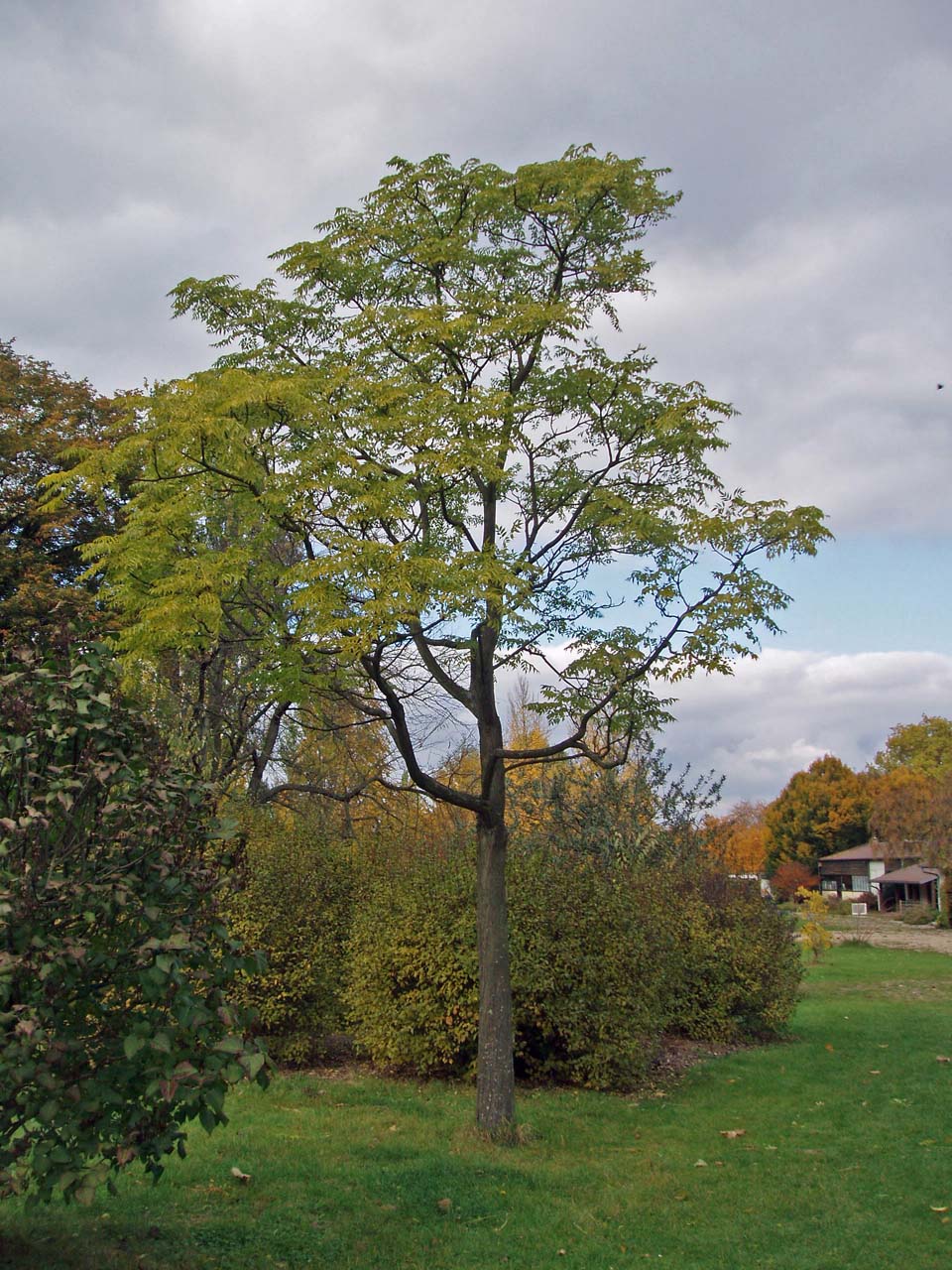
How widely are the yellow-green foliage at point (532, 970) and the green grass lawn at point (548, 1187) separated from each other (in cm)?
47

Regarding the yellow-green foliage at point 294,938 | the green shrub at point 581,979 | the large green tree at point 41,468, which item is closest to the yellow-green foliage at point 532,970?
the green shrub at point 581,979

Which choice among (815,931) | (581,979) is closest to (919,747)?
(815,931)

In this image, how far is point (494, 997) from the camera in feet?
27.3

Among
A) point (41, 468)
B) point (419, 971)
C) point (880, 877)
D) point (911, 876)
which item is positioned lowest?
point (880, 877)

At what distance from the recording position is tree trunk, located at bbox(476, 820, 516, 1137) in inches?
320

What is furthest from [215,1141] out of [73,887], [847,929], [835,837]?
[835,837]

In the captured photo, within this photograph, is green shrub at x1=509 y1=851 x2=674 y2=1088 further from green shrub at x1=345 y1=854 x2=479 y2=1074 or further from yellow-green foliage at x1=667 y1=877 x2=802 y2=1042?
yellow-green foliage at x1=667 y1=877 x2=802 y2=1042

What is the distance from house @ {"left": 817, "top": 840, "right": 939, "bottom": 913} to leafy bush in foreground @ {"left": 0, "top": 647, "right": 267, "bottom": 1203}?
185 feet

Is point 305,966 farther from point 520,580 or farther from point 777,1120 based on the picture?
point 520,580

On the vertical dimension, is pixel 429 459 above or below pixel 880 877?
above

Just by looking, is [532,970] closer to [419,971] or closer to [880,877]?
[419,971]

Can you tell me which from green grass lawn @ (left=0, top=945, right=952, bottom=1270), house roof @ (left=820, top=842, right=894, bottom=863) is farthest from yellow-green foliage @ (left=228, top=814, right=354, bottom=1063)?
house roof @ (left=820, top=842, right=894, bottom=863)

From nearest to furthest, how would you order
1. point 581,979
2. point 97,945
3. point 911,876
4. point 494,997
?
point 97,945 < point 494,997 < point 581,979 < point 911,876

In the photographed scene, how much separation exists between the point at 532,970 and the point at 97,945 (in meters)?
6.49
